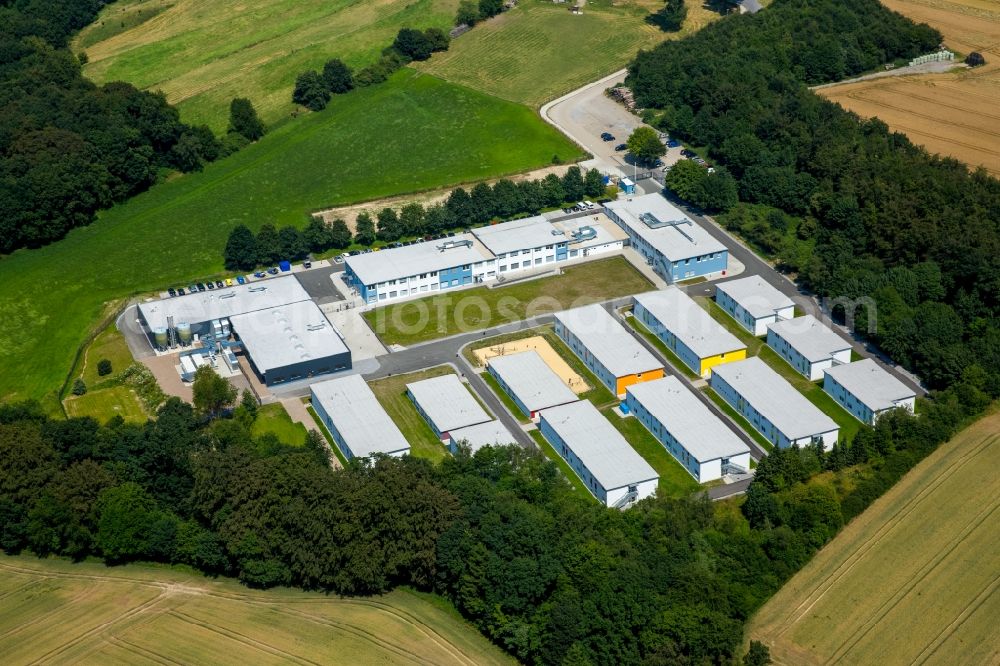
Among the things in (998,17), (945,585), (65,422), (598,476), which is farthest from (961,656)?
(998,17)

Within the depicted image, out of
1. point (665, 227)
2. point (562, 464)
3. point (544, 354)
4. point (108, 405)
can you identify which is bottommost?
point (562, 464)

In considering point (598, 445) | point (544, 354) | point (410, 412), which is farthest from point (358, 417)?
point (598, 445)

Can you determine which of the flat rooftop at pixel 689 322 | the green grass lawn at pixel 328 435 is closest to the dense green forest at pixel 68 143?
the green grass lawn at pixel 328 435

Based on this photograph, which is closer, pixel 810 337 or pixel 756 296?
pixel 810 337

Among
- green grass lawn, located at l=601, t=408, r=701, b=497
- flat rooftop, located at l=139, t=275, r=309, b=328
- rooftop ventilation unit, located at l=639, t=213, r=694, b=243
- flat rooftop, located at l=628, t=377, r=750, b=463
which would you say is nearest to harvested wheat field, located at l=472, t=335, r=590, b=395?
green grass lawn, located at l=601, t=408, r=701, b=497

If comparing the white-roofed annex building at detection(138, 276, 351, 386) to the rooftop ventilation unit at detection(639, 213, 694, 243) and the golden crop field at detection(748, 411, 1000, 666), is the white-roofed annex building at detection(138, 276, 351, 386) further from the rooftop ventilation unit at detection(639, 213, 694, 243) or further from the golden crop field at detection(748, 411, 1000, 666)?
the golden crop field at detection(748, 411, 1000, 666)

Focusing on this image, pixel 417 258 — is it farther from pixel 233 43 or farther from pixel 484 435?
pixel 233 43

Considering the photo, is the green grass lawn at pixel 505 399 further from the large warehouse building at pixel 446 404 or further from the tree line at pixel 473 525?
the tree line at pixel 473 525
